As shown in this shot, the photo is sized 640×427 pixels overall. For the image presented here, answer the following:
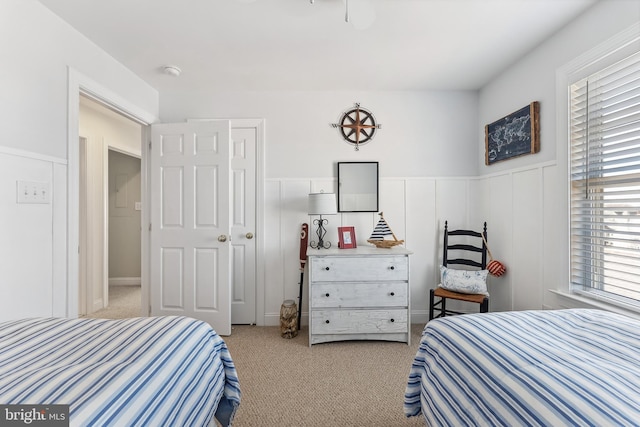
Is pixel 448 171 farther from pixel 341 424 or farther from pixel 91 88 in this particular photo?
pixel 91 88

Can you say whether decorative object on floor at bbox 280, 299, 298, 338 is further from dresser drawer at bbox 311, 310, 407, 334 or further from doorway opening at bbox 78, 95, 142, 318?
doorway opening at bbox 78, 95, 142, 318

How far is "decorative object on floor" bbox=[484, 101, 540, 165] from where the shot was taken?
7.52 ft

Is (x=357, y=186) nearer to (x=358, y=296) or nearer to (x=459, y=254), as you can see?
(x=358, y=296)

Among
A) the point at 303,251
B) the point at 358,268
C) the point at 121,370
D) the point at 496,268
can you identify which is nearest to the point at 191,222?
the point at 303,251

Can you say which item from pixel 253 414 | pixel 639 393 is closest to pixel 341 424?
pixel 253 414

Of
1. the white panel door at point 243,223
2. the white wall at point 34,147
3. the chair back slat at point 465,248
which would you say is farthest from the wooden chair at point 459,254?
the white wall at point 34,147

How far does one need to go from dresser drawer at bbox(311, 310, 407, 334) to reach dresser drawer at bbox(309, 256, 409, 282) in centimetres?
29

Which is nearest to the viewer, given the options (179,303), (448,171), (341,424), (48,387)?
(48,387)

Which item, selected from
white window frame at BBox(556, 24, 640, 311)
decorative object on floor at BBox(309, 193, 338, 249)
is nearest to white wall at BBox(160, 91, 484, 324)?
decorative object on floor at BBox(309, 193, 338, 249)

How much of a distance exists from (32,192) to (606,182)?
347cm

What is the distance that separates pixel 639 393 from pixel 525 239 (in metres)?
2.00

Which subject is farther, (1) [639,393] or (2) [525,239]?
(2) [525,239]

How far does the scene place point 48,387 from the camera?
0.68 meters

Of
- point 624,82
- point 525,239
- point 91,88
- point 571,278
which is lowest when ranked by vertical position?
point 571,278
